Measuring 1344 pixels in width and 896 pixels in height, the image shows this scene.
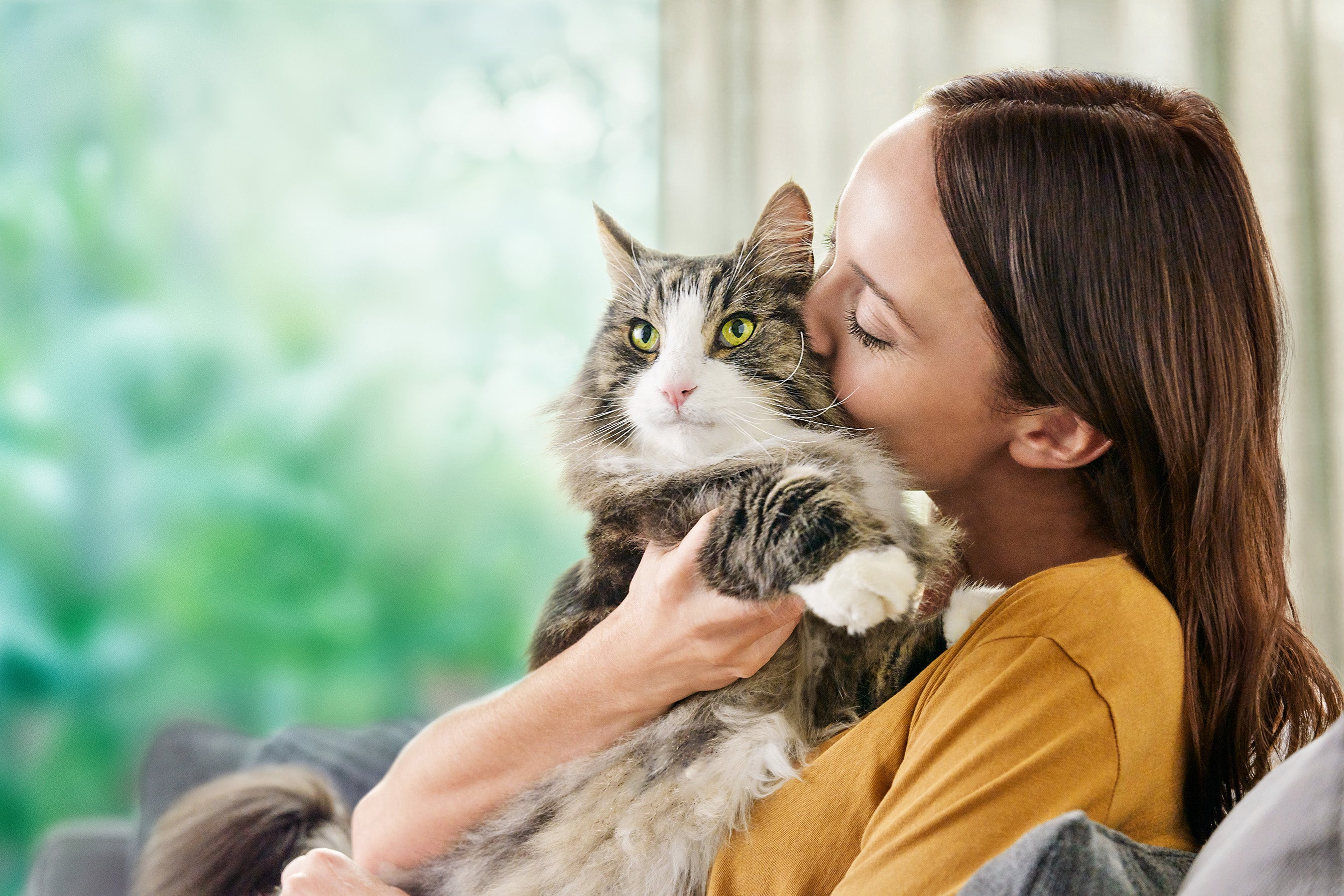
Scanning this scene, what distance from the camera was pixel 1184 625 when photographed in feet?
3.78

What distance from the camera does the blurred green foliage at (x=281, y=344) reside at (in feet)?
11.6

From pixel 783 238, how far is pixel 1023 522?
1.80ft

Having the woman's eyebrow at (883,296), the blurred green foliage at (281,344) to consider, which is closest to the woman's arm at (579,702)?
the woman's eyebrow at (883,296)

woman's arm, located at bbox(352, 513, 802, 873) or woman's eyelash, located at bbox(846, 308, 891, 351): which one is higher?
woman's eyelash, located at bbox(846, 308, 891, 351)

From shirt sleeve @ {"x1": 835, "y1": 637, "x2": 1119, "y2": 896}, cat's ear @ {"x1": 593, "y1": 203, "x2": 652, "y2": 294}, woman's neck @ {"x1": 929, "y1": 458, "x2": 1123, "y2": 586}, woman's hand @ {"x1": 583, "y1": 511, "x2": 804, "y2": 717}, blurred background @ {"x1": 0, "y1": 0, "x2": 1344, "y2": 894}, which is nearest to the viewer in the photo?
shirt sleeve @ {"x1": 835, "y1": 637, "x2": 1119, "y2": 896}

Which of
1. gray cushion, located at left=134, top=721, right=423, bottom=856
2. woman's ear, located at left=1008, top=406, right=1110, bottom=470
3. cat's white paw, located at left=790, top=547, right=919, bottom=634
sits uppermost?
woman's ear, located at left=1008, top=406, right=1110, bottom=470

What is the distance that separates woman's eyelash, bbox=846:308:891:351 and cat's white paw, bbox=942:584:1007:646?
0.36m

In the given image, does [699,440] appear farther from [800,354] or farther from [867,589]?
[867,589]

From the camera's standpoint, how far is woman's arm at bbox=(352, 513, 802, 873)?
114cm

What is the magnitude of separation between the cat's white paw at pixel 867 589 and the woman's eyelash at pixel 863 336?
35cm

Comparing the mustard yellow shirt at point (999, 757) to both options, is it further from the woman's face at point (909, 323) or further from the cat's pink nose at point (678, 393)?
the cat's pink nose at point (678, 393)

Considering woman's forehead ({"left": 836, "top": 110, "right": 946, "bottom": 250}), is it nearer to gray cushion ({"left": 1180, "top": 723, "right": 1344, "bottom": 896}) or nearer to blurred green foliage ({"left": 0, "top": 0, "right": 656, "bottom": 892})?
gray cushion ({"left": 1180, "top": 723, "right": 1344, "bottom": 896})

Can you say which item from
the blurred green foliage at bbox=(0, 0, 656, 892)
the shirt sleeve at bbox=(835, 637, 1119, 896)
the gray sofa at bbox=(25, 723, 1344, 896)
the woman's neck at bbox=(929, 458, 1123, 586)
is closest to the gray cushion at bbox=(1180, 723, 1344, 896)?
the gray sofa at bbox=(25, 723, 1344, 896)

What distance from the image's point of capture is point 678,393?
1.29 m
